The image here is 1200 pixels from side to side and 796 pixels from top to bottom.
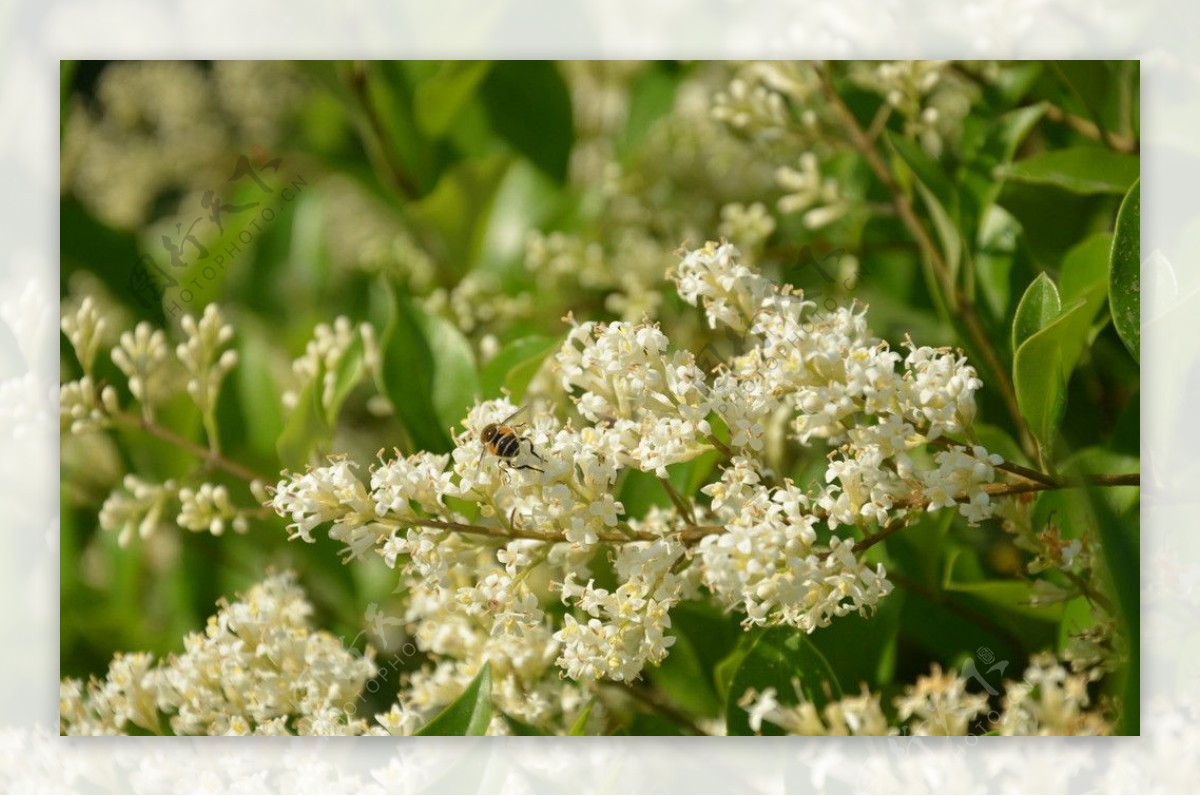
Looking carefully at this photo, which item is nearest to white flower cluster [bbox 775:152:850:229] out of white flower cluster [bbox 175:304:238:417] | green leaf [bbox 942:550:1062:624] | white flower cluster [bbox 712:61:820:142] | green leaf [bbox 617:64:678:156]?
white flower cluster [bbox 712:61:820:142]

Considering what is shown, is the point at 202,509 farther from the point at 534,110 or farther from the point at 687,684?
the point at 534,110

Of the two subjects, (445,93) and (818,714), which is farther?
(445,93)

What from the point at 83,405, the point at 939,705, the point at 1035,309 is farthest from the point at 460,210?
the point at 939,705

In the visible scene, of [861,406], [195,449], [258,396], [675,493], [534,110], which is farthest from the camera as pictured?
[534,110]

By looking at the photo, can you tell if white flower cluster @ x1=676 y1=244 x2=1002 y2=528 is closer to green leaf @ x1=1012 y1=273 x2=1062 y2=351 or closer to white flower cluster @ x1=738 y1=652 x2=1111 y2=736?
green leaf @ x1=1012 y1=273 x2=1062 y2=351

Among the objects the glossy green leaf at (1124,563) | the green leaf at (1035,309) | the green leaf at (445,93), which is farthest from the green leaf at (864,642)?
the green leaf at (445,93)

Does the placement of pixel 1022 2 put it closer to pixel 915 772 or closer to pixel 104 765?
pixel 915 772
